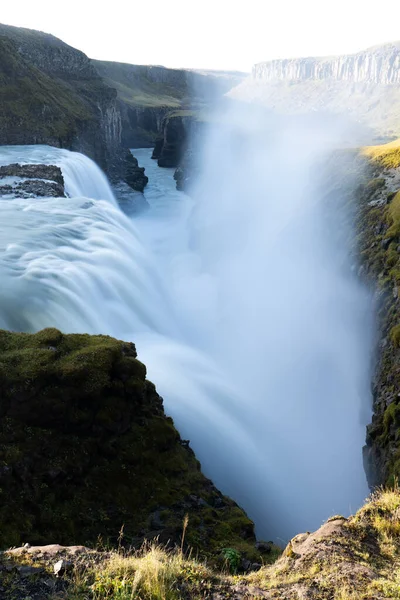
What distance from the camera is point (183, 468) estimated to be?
12789 millimetres

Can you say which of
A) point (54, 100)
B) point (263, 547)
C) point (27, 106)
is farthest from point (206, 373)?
point (54, 100)

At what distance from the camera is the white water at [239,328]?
17.6 m

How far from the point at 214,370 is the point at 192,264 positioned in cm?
2785

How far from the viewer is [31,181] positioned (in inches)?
1532

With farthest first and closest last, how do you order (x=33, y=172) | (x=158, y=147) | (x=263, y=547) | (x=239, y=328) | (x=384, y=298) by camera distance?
(x=158, y=147)
(x=33, y=172)
(x=239, y=328)
(x=384, y=298)
(x=263, y=547)

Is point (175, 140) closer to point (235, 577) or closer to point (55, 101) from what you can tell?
point (55, 101)

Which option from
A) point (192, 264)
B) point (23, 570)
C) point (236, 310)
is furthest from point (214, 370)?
point (192, 264)

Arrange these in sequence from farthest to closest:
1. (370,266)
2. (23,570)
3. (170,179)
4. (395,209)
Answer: (170,179)
(395,209)
(370,266)
(23,570)

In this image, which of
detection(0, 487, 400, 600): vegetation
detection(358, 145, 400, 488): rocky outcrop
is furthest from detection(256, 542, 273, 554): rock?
detection(358, 145, 400, 488): rocky outcrop

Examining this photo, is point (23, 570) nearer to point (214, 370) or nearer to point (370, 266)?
point (214, 370)

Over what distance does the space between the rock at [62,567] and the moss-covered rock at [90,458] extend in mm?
3116

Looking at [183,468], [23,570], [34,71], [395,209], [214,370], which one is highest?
[34,71]

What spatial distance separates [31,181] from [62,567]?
37350 mm

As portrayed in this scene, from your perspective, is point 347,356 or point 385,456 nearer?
point 385,456
